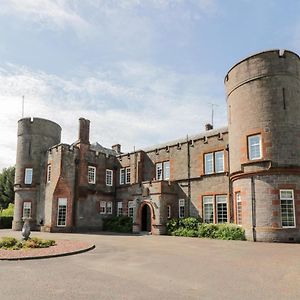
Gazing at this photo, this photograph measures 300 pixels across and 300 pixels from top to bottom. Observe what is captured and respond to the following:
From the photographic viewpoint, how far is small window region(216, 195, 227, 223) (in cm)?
2566

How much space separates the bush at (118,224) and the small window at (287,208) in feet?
50.6

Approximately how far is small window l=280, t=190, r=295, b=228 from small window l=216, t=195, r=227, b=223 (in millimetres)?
6339

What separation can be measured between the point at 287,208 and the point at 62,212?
21.0m

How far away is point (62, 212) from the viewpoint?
31.2m

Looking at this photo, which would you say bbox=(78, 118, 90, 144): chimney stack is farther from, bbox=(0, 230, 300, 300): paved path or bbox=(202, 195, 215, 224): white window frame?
bbox=(0, 230, 300, 300): paved path

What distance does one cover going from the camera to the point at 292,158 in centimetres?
2036

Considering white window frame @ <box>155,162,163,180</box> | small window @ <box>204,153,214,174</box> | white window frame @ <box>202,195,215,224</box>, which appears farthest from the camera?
white window frame @ <box>155,162,163,180</box>

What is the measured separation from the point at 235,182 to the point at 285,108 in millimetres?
6149

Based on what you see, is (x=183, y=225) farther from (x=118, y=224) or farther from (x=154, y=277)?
(x=154, y=277)

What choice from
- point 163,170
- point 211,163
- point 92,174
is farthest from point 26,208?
point 211,163

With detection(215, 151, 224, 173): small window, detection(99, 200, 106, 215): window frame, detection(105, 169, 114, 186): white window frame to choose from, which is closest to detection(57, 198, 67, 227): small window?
detection(99, 200, 106, 215): window frame

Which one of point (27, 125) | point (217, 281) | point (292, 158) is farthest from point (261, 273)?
point (27, 125)

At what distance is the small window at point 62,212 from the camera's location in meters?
31.0

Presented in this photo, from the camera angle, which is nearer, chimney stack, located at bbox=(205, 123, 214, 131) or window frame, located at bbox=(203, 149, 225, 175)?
window frame, located at bbox=(203, 149, 225, 175)
